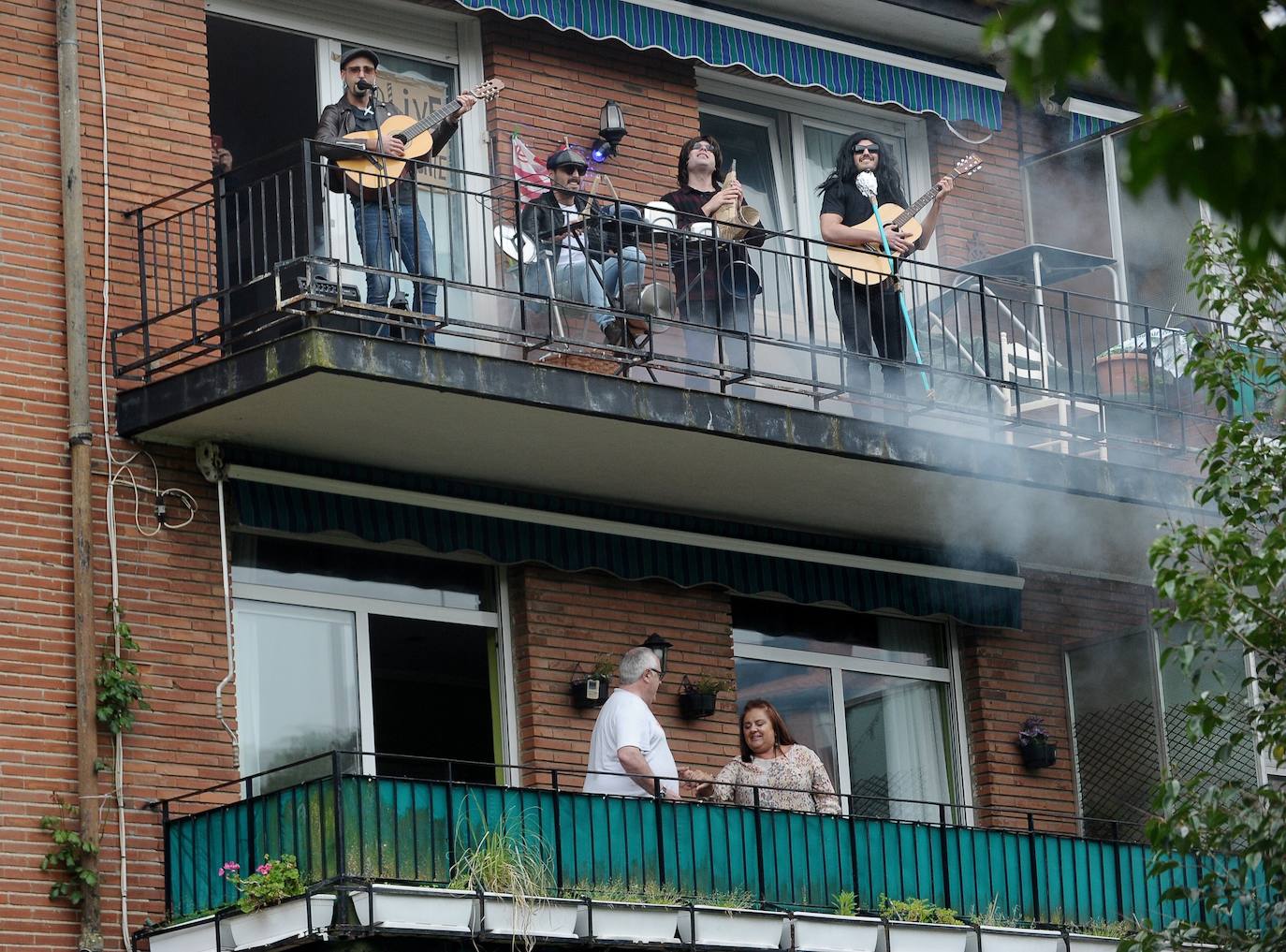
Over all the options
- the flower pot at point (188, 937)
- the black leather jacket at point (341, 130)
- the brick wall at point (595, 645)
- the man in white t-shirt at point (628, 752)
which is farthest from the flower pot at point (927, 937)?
the black leather jacket at point (341, 130)

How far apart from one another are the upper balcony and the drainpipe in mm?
257

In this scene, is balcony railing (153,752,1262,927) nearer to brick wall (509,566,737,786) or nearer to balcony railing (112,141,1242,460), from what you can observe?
brick wall (509,566,737,786)

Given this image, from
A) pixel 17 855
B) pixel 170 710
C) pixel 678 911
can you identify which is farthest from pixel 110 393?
pixel 678 911

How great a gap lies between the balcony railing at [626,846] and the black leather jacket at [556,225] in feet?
9.29

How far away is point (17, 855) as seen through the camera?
10.2 meters

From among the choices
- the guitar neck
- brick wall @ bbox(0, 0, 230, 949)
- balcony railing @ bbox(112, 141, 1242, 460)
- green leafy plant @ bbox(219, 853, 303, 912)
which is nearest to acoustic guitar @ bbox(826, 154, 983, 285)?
the guitar neck

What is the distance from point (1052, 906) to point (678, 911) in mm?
2740

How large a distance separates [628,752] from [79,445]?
10.3 ft

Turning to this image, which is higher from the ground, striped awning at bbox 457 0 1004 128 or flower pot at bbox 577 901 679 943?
striped awning at bbox 457 0 1004 128

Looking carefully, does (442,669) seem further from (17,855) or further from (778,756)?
(17,855)

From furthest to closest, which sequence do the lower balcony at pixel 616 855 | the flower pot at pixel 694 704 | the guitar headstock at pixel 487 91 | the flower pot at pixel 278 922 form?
the flower pot at pixel 694 704, the guitar headstock at pixel 487 91, the lower balcony at pixel 616 855, the flower pot at pixel 278 922

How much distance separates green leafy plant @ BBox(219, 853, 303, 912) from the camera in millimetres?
9719

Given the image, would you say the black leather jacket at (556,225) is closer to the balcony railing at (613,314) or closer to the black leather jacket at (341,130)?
the balcony railing at (613,314)

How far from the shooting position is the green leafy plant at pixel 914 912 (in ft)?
37.8
